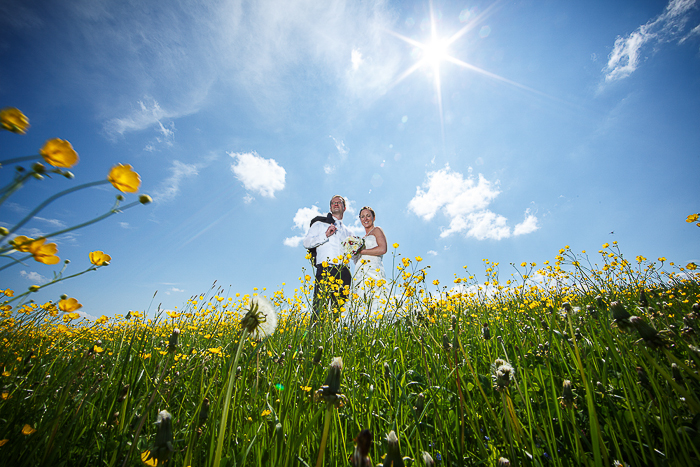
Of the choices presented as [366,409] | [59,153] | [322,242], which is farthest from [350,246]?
[59,153]

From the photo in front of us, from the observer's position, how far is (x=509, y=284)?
4.63 meters

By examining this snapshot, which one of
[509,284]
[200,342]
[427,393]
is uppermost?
[509,284]

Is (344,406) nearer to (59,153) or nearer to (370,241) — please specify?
(59,153)

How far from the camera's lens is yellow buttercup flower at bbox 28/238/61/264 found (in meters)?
0.75

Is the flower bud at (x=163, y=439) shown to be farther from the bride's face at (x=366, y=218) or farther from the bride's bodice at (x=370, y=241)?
the bride's face at (x=366, y=218)

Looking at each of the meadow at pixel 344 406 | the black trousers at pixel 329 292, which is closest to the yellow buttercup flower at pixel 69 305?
the meadow at pixel 344 406

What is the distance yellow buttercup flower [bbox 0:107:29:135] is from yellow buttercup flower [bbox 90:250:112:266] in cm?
41

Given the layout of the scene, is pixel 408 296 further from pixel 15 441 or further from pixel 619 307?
pixel 15 441

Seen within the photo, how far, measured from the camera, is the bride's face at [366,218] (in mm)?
8462

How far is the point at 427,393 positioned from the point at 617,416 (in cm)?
95

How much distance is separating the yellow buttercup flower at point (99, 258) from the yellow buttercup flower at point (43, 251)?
145 mm

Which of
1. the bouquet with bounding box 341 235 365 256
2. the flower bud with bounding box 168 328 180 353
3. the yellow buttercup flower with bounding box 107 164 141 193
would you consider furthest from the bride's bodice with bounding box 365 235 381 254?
the yellow buttercup flower with bounding box 107 164 141 193

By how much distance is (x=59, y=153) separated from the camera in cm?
75

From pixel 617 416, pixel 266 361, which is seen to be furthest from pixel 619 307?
pixel 266 361
